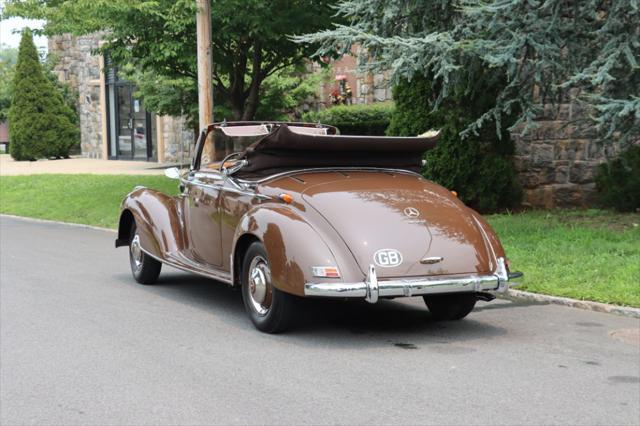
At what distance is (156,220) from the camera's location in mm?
9398

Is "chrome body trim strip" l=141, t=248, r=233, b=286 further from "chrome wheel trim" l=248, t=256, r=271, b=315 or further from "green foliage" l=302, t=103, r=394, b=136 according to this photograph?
"green foliage" l=302, t=103, r=394, b=136

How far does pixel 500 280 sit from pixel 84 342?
10.7 feet

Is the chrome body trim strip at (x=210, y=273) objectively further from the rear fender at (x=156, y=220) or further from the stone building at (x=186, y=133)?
the stone building at (x=186, y=133)

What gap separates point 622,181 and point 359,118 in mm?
11077

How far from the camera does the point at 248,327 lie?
7.67 meters

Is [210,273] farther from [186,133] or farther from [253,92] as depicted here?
[186,133]

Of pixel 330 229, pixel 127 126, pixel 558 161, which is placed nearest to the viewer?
pixel 330 229

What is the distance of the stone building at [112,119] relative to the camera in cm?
3333

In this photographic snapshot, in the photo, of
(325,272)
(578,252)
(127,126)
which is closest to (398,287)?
(325,272)

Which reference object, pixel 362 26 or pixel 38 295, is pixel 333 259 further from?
pixel 362 26

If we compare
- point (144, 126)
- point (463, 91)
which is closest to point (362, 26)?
point (463, 91)

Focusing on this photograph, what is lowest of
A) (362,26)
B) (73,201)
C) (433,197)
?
(73,201)

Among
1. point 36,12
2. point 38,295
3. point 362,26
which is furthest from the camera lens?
point 36,12

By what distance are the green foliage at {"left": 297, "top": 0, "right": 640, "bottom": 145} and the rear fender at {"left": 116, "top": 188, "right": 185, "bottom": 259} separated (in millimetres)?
3722
